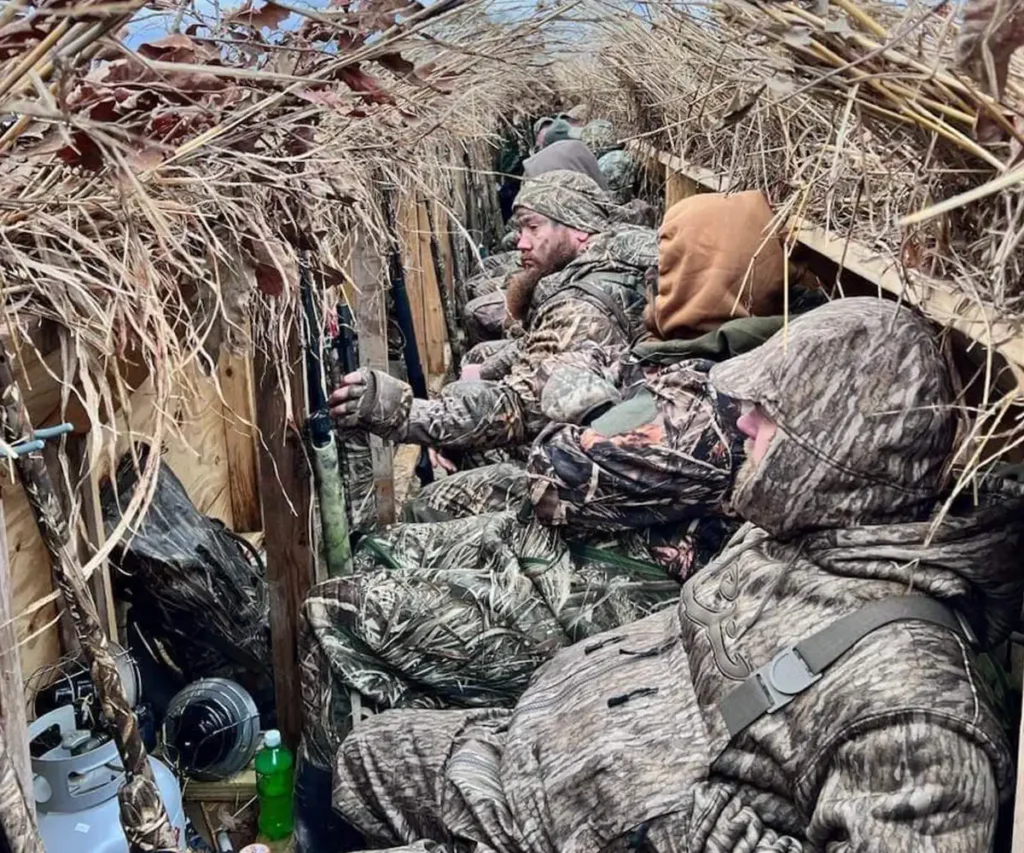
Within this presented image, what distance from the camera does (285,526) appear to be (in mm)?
2926

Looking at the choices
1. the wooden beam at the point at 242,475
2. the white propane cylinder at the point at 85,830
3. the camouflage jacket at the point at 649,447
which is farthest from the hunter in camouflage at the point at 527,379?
the white propane cylinder at the point at 85,830

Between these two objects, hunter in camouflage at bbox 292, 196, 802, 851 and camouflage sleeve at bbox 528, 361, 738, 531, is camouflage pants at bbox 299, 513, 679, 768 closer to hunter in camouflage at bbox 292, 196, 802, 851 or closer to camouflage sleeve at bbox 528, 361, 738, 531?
hunter in camouflage at bbox 292, 196, 802, 851

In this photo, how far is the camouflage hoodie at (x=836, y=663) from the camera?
5.08 feet

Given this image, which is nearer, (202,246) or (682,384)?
(202,246)

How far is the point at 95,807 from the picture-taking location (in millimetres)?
2096

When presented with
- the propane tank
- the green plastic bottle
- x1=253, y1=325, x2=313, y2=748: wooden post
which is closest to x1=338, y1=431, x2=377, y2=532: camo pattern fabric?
x1=253, y1=325, x2=313, y2=748: wooden post

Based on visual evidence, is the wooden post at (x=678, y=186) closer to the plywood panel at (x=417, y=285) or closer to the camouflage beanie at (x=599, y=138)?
the plywood panel at (x=417, y=285)

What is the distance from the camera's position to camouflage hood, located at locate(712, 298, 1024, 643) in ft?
5.56

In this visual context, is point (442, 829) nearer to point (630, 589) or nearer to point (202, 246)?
point (630, 589)

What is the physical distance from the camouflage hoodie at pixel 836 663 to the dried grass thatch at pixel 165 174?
85cm

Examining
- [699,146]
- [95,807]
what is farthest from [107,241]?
[699,146]

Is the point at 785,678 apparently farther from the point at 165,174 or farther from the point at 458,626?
the point at 165,174

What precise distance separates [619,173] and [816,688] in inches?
272

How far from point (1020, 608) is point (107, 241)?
1.52 metres
